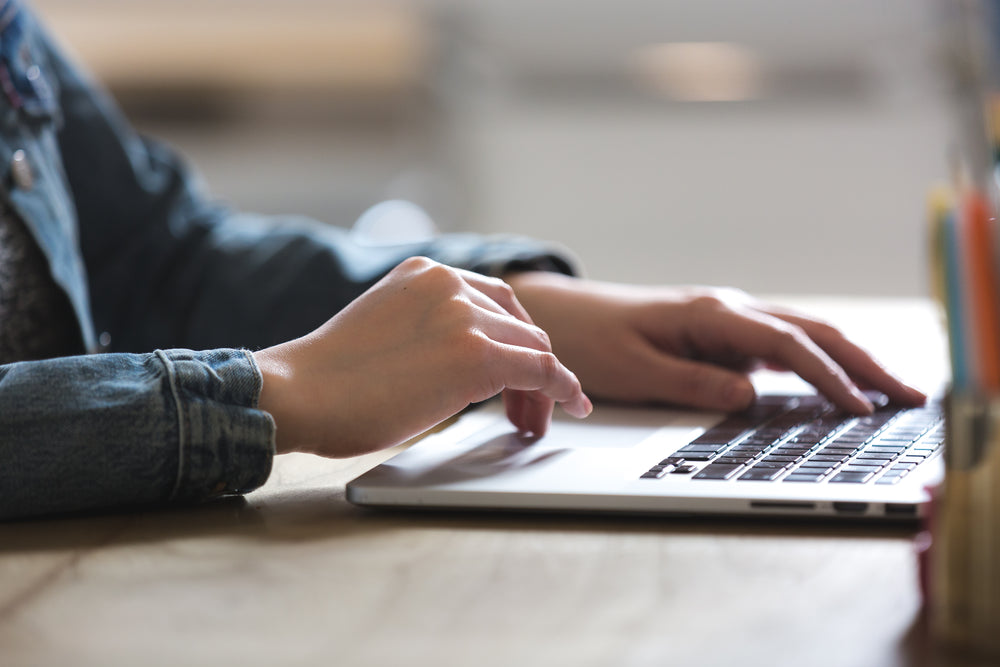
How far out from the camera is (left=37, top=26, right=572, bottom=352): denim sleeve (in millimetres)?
853

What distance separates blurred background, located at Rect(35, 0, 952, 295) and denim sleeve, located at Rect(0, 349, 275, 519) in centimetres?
145

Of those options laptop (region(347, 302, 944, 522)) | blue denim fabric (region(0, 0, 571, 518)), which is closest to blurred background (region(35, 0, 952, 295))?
blue denim fabric (region(0, 0, 571, 518))

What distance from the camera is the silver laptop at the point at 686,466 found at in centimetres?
46

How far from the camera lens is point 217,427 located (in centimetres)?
51

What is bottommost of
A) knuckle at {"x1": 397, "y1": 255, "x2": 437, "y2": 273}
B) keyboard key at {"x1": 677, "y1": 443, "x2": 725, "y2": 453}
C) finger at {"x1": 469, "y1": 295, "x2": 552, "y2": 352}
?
keyboard key at {"x1": 677, "y1": 443, "x2": 725, "y2": 453}

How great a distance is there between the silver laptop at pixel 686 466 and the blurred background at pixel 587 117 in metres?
1.27

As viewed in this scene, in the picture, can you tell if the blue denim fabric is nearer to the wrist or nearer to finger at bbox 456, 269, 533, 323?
the wrist

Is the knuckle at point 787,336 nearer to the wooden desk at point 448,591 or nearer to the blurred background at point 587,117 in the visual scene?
the wooden desk at point 448,591

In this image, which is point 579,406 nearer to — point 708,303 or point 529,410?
point 529,410

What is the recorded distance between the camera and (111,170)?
3.07ft

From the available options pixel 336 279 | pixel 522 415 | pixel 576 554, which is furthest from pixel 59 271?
pixel 576 554

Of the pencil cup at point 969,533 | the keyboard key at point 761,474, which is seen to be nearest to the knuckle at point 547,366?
the keyboard key at point 761,474

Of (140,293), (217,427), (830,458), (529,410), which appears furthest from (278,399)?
(140,293)

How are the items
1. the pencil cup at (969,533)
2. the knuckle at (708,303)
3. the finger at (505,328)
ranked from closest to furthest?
the pencil cup at (969,533) → the finger at (505,328) → the knuckle at (708,303)
